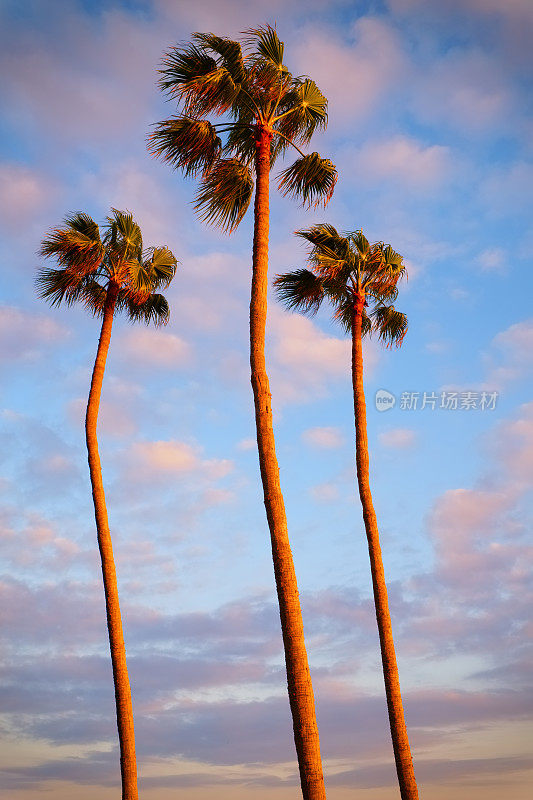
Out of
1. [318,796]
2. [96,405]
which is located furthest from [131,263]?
[318,796]

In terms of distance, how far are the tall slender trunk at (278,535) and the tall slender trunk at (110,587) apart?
341 inches

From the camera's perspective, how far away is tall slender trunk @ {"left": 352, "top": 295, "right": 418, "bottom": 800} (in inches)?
778

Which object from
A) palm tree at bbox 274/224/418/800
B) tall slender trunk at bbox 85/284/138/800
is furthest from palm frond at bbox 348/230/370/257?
tall slender trunk at bbox 85/284/138/800

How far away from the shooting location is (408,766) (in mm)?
19641

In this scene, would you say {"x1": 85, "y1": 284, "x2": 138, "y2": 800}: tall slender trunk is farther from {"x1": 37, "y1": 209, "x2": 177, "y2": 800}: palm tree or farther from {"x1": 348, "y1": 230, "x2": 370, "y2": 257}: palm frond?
{"x1": 348, "y1": 230, "x2": 370, "y2": 257}: palm frond

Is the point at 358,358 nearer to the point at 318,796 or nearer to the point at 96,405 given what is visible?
the point at 96,405

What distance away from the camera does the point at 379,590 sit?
21562 millimetres

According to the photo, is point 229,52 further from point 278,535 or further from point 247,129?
point 278,535

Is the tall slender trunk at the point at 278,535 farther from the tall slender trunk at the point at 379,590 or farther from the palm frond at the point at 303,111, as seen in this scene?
the tall slender trunk at the point at 379,590

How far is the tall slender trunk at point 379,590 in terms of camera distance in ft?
64.8

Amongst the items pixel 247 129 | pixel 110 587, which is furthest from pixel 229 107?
pixel 110 587

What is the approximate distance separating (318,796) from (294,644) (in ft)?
7.38

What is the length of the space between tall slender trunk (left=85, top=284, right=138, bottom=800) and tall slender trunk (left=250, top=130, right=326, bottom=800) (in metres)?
8.65

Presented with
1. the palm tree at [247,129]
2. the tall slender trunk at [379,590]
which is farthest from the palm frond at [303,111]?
the tall slender trunk at [379,590]
